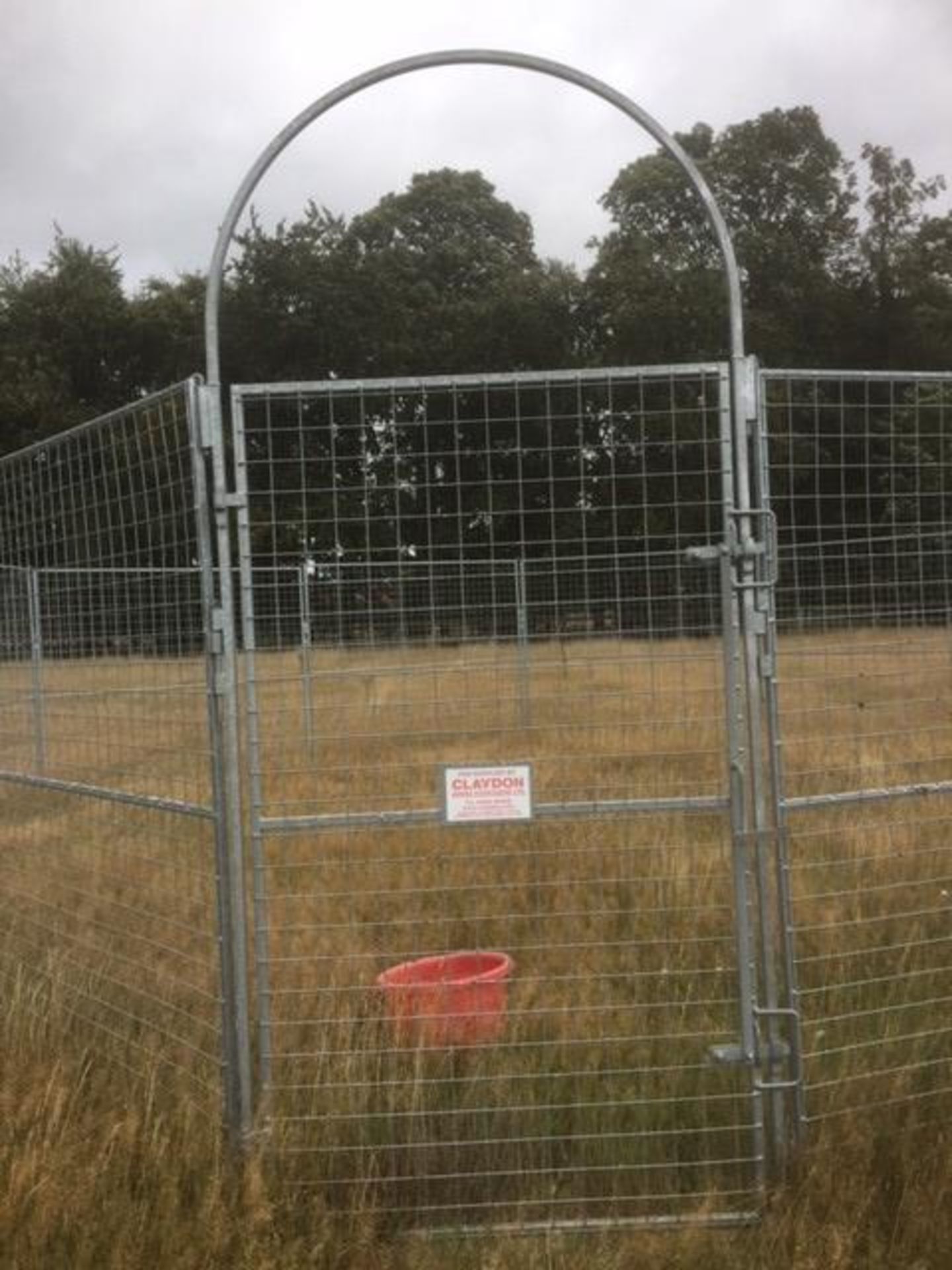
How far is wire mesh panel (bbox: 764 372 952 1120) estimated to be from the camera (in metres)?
4.13

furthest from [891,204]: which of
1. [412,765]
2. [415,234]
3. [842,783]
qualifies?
[412,765]

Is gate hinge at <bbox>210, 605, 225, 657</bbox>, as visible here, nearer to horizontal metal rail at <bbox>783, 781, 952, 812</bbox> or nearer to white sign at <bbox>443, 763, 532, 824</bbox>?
white sign at <bbox>443, 763, 532, 824</bbox>

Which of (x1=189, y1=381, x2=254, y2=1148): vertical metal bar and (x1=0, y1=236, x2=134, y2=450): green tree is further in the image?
(x1=0, y1=236, x2=134, y2=450): green tree

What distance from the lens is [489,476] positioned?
3836 millimetres

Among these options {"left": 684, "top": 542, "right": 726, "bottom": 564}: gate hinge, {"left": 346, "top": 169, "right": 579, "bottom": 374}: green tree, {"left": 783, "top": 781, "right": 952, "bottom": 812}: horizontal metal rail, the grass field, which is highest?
{"left": 346, "top": 169, "right": 579, "bottom": 374}: green tree

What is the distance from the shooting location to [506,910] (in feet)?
21.4

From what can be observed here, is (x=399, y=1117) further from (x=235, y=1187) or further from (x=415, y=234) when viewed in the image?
(x=415, y=234)

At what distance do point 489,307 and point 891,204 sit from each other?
16530 millimetres

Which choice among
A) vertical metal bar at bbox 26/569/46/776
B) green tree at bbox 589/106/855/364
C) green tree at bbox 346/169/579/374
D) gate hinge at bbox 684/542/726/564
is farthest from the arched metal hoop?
green tree at bbox 589/106/855/364

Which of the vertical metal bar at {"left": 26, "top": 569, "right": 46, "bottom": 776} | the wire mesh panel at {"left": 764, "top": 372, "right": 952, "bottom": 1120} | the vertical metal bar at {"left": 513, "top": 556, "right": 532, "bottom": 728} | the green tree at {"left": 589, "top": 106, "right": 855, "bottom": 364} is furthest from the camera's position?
the green tree at {"left": 589, "top": 106, "right": 855, "bottom": 364}

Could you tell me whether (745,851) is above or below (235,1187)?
above

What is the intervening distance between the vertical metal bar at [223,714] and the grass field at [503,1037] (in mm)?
194

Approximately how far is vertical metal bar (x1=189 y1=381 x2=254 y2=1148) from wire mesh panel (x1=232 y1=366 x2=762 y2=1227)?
72 mm

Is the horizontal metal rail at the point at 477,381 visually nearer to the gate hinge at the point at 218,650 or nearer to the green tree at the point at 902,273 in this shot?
the gate hinge at the point at 218,650
